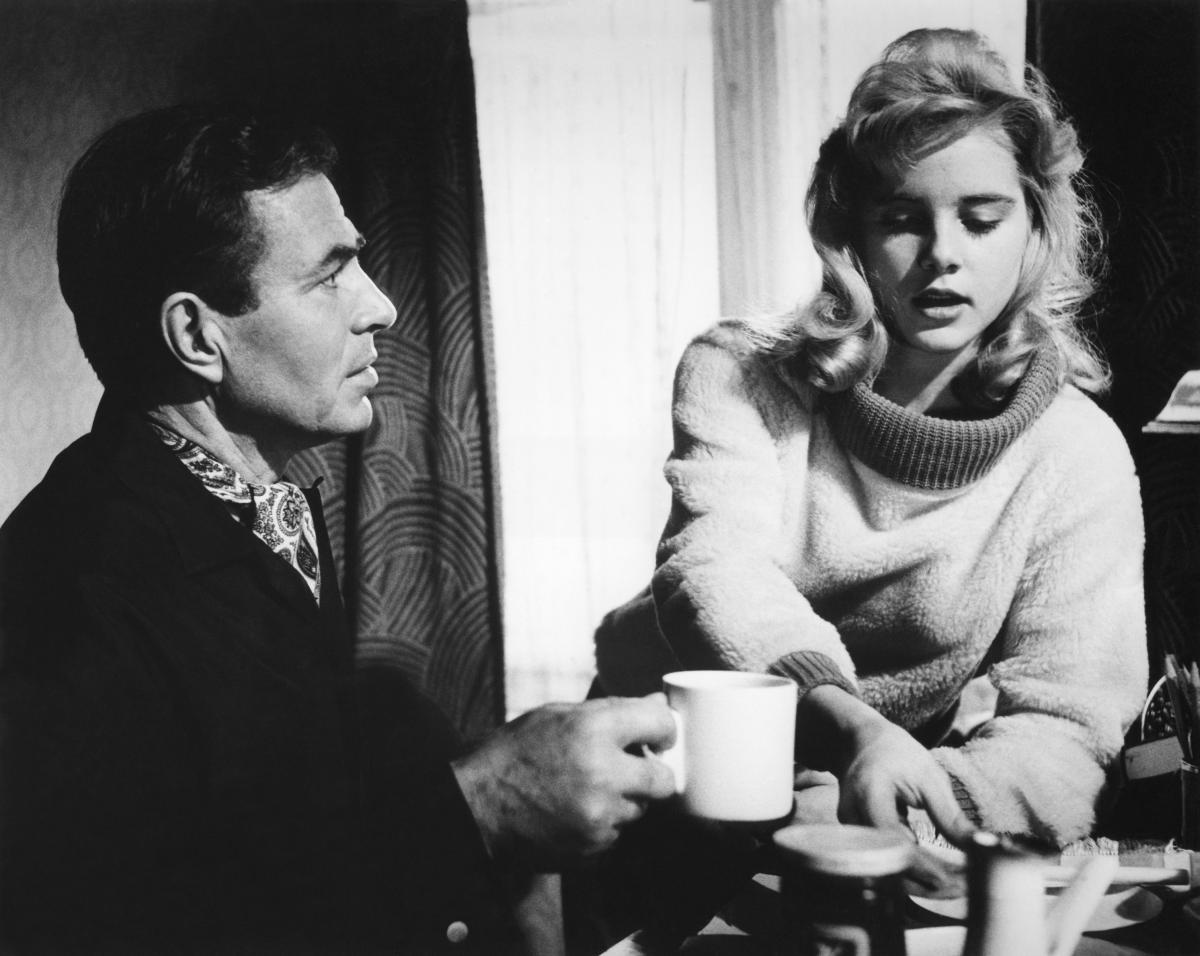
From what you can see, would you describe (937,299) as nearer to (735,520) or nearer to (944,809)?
(735,520)

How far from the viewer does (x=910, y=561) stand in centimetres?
98

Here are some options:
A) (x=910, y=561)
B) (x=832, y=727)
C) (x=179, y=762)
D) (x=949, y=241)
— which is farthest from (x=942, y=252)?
(x=179, y=762)

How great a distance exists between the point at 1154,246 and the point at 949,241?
241 millimetres

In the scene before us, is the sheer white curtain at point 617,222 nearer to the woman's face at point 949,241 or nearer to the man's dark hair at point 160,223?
the woman's face at point 949,241

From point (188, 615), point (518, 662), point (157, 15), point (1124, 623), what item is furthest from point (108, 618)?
point (1124, 623)

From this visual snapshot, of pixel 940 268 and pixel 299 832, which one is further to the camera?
pixel 940 268

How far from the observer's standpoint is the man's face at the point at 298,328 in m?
0.88

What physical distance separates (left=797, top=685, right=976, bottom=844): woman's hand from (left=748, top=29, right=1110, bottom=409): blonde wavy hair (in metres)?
0.30

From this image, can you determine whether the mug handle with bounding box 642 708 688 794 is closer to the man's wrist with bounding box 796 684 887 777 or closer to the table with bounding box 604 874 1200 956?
the table with bounding box 604 874 1200 956

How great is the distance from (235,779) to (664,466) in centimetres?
46

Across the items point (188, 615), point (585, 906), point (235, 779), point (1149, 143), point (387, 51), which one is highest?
point (387, 51)

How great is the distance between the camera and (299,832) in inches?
31.1

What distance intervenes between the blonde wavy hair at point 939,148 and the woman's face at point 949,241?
1 cm

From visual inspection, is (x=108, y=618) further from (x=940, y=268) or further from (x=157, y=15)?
(x=940, y=268)
